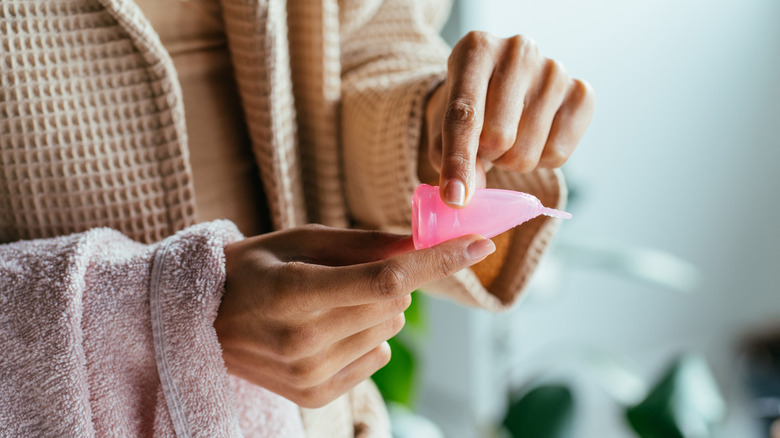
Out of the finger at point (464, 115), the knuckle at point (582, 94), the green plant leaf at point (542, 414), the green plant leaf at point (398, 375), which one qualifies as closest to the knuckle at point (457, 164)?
the finger at point (464, 115)

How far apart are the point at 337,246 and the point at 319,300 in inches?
1.7

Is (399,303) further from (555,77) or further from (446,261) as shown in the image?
(555,77)

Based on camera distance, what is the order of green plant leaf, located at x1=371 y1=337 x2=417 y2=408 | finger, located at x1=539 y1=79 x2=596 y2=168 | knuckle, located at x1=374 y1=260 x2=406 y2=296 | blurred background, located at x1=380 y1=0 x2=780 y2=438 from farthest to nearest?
blurred background, located at x1=380 y1=0 x2=780 y2=438, green plant leaf, located at x1=371 y1=337 x2=417 y2=408, finger, located at x1=539 y1=79 x2=596 y2=168, knuckle, located at x1=374 y1=260 x2=406 y2=296

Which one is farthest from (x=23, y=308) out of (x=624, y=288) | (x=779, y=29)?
(x=779, y=29)

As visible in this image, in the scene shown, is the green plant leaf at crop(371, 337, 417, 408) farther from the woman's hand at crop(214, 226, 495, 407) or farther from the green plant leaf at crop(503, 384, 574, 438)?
the woman's hand at crop(214, 226, 495, 407)

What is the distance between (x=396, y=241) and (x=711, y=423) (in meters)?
0.74

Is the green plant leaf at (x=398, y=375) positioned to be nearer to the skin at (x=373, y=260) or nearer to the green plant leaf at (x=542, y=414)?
the green plant leaf at (x=542, y=414)

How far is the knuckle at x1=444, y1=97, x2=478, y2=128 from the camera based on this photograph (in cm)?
29

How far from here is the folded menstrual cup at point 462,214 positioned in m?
0.28

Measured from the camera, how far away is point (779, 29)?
1112 millimetres

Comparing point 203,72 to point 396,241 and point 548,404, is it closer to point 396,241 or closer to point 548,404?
point 396,241

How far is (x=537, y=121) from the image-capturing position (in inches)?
13.1

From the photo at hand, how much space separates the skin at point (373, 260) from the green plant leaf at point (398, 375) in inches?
17.6

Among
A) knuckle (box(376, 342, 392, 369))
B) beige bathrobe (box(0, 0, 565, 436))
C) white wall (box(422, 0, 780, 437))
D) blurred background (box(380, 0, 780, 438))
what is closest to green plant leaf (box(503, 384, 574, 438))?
blurred background (box(380, 0, 780, 438))
